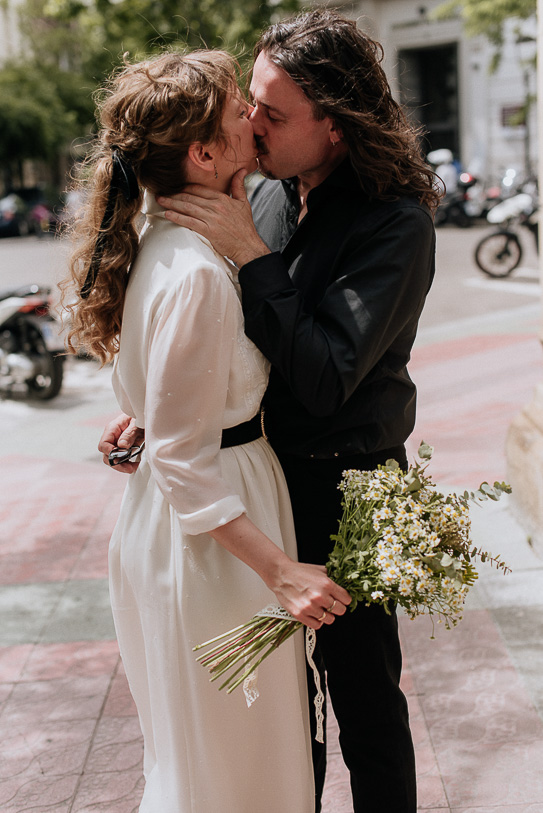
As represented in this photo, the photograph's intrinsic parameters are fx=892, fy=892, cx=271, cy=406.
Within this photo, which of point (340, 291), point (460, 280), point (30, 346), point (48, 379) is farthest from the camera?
point (460, 280)

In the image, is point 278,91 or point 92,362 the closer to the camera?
point 278,91

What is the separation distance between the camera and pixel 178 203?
1.78 m

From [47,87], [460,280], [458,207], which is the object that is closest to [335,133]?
[460,280]

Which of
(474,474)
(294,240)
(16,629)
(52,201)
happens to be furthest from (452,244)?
(52,201)

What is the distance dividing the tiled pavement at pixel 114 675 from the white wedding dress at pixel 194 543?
173 mm

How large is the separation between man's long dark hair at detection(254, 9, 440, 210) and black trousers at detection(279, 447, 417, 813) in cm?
62

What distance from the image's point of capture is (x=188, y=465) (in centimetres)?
169

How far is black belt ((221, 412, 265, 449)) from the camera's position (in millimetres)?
1891

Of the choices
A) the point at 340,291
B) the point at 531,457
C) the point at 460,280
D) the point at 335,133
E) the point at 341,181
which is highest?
the point at 335,133

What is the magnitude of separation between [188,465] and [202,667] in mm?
469

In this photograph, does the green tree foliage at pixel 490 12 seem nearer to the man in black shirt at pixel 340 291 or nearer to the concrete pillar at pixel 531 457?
the concrete pillar at pixel 531 457

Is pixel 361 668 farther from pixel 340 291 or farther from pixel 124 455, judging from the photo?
pixel 340 291

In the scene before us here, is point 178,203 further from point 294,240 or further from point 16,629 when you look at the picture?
point 16,629

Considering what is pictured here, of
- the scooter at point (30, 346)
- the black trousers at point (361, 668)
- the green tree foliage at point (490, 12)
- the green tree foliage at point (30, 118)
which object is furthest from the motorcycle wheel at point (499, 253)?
the green tree foliage at point (30, 118)
